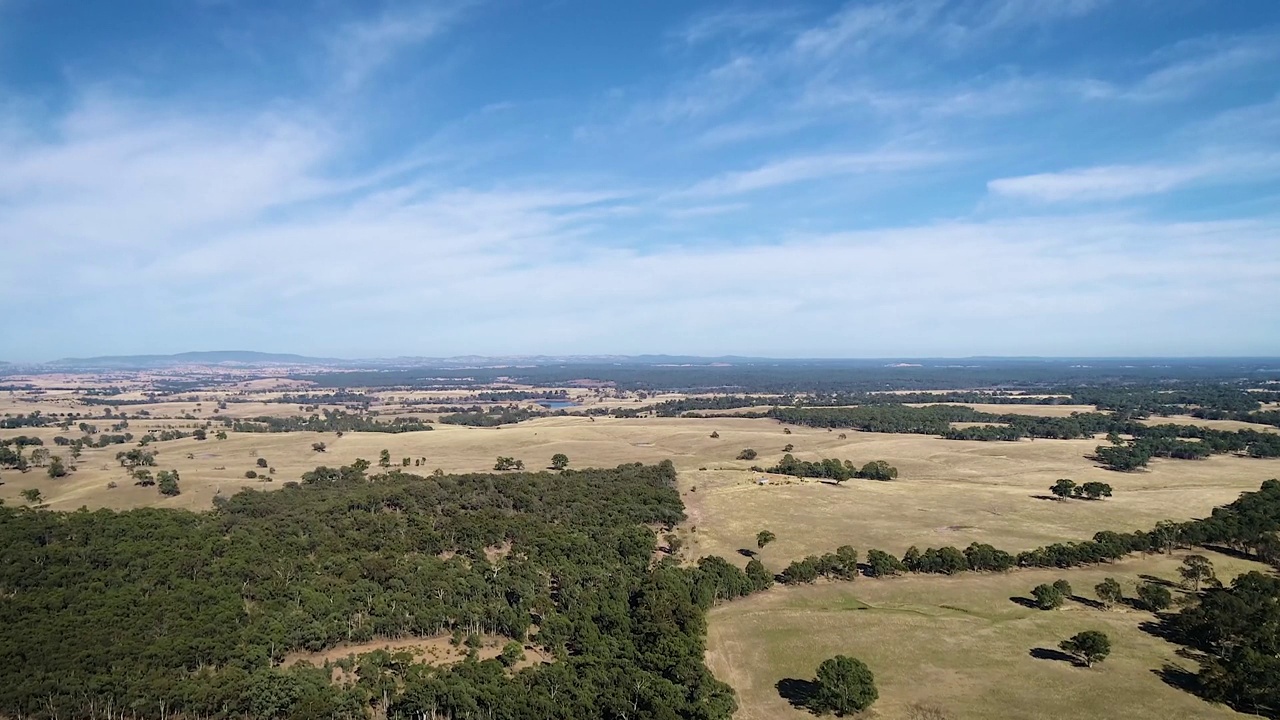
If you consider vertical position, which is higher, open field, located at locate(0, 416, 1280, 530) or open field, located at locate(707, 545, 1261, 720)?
open field, located at locate(0, 416, 1280, 530)

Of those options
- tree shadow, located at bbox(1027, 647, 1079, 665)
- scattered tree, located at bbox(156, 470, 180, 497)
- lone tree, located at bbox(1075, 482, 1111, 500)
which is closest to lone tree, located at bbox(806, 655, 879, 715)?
tree shadow, located at bbox(1027, 647, 1079, 665)

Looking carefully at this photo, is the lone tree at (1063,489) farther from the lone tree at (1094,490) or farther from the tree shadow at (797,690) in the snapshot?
the tree shadow at (797,690)

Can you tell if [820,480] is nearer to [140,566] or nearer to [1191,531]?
[1191,531]

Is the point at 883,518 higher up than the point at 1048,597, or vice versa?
the point at 1048,597

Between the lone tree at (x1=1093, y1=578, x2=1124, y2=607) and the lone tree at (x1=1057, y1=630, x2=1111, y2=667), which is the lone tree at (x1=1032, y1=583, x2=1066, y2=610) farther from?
the lone tree at (x1=1057, y1=630, x2=1111, y2=667)

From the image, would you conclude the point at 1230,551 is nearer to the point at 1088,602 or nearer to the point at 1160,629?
the point at 1088,602

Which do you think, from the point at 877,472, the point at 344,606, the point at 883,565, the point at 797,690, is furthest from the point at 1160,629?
the point at 344,606
